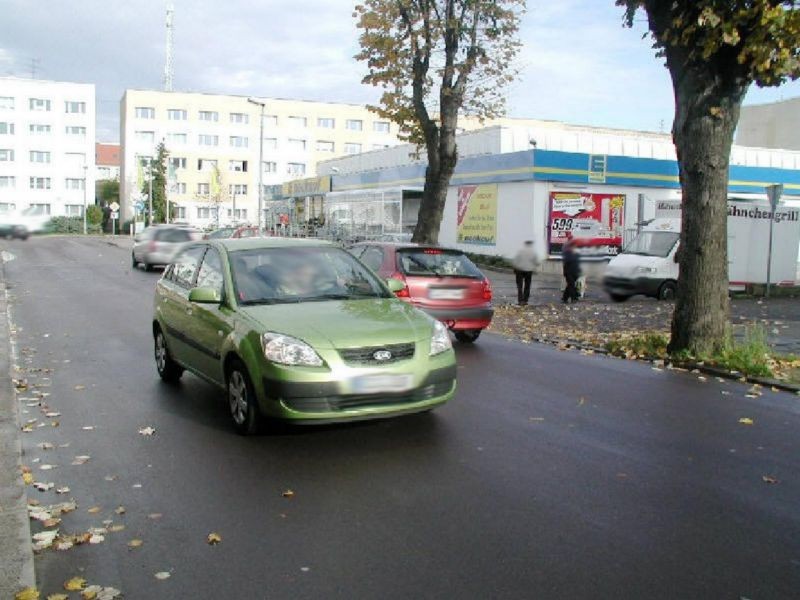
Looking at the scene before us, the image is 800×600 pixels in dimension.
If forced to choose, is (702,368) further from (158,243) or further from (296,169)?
(296,169)

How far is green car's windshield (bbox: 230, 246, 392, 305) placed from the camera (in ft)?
22.1

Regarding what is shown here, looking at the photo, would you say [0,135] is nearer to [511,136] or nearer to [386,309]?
[386,309]

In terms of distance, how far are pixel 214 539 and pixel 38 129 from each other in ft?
35.3

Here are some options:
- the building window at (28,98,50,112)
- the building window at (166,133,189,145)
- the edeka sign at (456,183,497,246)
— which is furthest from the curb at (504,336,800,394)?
the building window at (166,133,189,145)

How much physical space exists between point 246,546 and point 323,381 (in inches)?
67.1

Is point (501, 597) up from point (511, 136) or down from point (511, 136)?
down

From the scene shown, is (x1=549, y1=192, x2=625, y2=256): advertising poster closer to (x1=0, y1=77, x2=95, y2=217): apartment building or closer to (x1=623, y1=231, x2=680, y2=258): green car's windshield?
(x1=623, y1=231, x2=680, y2=258): green car's windshield

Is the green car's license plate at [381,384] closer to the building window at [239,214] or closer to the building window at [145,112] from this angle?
the building window at [239,214]

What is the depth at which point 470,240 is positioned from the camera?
34875 mm

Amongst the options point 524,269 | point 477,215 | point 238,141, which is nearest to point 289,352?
point 524,269

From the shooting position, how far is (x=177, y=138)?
82.8 m

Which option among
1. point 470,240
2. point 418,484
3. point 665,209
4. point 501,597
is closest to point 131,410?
point 418,484

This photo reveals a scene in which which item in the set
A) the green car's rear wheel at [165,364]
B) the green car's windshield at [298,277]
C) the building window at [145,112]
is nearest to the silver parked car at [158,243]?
the green car's rear wheel at [165,364]

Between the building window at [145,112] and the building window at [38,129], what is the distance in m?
72.6
